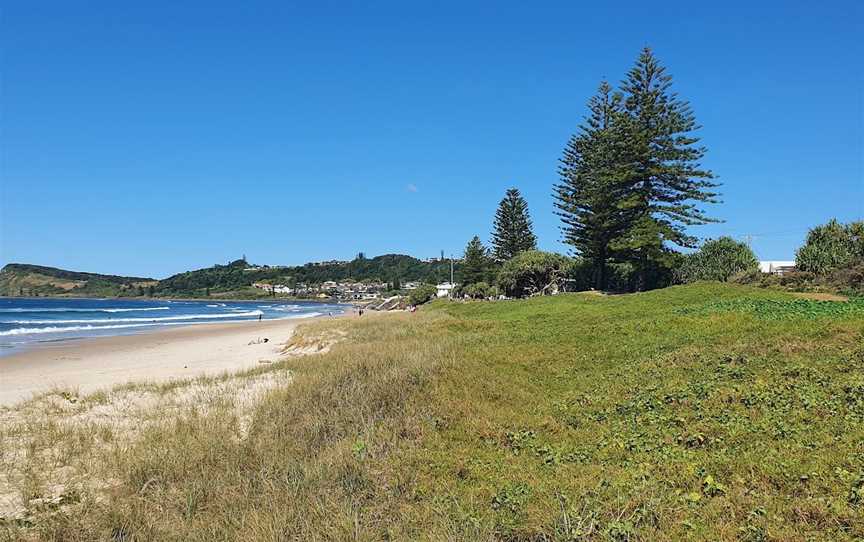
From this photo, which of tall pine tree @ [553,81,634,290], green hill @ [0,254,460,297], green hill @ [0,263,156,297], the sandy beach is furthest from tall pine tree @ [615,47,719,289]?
green hill @ [0,263,156,297]

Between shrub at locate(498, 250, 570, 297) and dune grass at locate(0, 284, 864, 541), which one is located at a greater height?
shrub at locate(498, 250, 570, 297)

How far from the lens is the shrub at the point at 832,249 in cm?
2098

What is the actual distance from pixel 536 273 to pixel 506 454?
41570 mm

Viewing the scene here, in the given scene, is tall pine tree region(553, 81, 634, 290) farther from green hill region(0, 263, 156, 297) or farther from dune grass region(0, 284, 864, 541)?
green hill region(0, 263, 156, 297)

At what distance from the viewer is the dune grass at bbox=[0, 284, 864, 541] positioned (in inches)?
157

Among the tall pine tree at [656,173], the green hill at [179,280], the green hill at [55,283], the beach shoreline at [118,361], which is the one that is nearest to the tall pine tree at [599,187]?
the tall pine tree at [656,173]

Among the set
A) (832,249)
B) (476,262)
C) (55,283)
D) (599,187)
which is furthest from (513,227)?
(55,283)

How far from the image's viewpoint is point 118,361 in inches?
790

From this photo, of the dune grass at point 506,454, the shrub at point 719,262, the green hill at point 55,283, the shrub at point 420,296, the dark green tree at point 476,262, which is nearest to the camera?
the dune grass at point 506,454

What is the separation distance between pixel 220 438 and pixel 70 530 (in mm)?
1984

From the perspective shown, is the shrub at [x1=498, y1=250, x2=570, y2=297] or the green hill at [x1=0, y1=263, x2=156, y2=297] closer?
the shrub at [x1=498, y1=250, x2=570, y2=297]

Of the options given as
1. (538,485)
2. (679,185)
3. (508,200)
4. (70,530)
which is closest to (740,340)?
(538,485)

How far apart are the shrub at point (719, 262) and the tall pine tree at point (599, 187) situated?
4.17 metres

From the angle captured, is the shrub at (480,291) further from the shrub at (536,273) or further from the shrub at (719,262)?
the shrub at (719,262)
